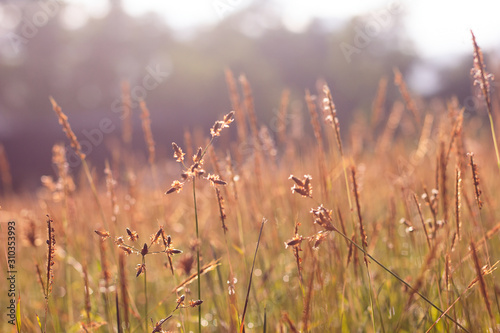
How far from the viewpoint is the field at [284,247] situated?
873 mm

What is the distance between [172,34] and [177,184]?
76.6 ft

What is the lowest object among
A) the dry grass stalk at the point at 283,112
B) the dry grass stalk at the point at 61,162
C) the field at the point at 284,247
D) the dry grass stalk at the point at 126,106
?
the field at the point at 284,247

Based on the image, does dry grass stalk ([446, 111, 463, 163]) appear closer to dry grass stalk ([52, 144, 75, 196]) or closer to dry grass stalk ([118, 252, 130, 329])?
dry grass stalk ([118, 252, 130, 329])

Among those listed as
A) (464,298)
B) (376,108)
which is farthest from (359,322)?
(376,108)

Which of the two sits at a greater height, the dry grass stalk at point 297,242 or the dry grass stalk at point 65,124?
the dry grass stalk at point 65,124

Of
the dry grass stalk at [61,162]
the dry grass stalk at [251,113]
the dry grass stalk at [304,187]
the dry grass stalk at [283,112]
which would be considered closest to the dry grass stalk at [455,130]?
the dry grass stalk at [304,187]

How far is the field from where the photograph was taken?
0.87m

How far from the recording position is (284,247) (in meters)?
2.18

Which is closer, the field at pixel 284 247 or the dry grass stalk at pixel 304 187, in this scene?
the dry grass stalk at pixel 304 187

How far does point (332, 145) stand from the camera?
6.02ft

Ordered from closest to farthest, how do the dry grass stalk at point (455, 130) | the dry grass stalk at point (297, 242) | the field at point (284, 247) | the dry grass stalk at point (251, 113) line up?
the dry grass stalk at point (297, 242) < the field at point (284, 247) < the dry grass stalk at point (455, 130) < the dry grass stalk at point (251, 113)

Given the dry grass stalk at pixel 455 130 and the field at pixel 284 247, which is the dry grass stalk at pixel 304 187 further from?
the dry grass stalk at pixel 455 130

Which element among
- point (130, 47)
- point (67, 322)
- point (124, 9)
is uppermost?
point (124, 9)

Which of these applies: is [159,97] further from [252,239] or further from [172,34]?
[252,239]
